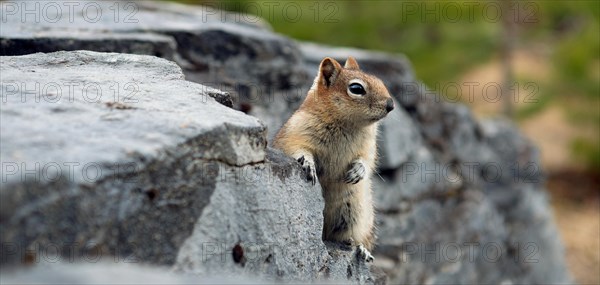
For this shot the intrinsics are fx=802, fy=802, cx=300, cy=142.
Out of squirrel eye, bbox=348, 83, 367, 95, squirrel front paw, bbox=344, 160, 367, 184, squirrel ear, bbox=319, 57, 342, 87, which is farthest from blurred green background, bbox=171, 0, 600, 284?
squirrel front paw, bbox=344, 160, 367, 184

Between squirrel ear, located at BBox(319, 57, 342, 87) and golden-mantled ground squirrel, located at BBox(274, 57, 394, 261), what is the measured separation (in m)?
0.05

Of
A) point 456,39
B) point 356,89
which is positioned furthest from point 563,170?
point 356,89

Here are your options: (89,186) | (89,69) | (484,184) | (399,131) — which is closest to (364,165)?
(89,69)

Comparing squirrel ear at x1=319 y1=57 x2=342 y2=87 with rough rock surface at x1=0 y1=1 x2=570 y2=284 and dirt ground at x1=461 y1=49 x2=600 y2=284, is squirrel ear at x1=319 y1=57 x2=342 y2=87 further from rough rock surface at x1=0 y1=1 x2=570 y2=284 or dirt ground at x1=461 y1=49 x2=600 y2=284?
dirt ground at x1=461 y1=49 x2=600 y2=284

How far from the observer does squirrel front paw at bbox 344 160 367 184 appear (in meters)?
7.52

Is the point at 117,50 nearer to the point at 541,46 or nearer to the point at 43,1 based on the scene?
the point at 43,1

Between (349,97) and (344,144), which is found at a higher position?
(349,97)

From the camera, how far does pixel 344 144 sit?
791cm

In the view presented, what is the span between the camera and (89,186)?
15.6ft

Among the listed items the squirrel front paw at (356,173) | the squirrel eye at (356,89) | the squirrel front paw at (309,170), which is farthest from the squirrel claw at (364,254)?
the squirrel eye at (356,89)

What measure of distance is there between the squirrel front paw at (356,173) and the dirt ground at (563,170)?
481 inches

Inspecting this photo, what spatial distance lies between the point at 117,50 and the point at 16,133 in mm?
4717

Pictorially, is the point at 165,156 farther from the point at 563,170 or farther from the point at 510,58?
the point at 563,170

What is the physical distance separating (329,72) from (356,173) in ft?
4.64
